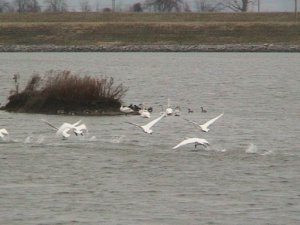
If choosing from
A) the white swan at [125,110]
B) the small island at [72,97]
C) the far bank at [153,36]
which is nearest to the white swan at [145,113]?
the white swan at [125,110]

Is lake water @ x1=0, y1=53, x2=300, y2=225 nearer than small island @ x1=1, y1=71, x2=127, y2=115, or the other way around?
lake water @ x1=0, y1=53, x2=300, y2=225

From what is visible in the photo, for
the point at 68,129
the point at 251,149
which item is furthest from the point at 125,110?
the point at 251,149

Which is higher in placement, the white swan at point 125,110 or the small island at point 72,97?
the small island at point 72,97

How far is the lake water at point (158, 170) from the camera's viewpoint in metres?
18.4

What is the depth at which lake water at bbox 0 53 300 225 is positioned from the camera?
18.4 meters

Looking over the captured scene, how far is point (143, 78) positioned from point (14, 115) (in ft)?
84.0

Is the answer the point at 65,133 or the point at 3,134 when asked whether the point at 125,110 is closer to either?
the point at 3,134

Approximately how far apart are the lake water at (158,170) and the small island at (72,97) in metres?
0.52

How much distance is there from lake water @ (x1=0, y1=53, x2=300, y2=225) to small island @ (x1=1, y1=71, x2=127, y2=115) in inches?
20.6

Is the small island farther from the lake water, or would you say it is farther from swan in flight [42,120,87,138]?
swan in flight [42,120,87,138]

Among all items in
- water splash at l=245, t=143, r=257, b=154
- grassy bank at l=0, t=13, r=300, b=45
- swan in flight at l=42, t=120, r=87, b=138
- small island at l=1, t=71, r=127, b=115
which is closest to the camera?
water splash at l=245, t=143, r=257, b=154

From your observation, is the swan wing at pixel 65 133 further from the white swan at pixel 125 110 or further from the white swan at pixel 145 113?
the white swan at pixel 125 110

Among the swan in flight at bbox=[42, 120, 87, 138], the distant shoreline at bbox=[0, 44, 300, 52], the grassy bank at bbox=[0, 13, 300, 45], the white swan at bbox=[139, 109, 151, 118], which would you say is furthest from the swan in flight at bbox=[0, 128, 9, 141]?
the grassy bank at bbox=[0, 13, 300, 45]

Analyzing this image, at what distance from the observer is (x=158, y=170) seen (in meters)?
22.7
